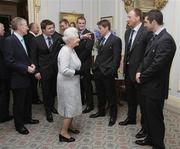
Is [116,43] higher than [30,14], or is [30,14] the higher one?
[30,14]

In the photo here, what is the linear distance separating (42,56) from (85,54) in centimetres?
70

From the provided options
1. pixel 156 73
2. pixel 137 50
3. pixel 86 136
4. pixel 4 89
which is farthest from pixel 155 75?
pixel 4 89

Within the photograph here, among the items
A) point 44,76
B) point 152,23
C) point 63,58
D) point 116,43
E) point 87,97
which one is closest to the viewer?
point 152,23

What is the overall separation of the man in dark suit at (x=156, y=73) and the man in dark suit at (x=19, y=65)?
1.55m

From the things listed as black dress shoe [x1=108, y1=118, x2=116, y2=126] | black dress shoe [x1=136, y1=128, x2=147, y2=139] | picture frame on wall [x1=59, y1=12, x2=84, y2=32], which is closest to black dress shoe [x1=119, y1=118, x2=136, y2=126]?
black dress shoe [x1=108, y1=118, x2=116, y2=126]

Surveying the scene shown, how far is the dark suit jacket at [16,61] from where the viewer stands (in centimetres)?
343

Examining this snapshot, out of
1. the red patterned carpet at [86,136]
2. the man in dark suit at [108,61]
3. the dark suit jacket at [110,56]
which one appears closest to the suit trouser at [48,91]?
the red patterned carpet at [86,136]

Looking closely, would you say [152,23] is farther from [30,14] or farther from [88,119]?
[30,14]

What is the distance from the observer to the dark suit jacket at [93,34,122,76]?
3.80 metres

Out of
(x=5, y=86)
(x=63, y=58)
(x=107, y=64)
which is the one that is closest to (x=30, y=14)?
(x=5, y=86)

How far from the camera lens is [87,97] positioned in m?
4.64

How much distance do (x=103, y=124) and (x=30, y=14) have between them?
318cm

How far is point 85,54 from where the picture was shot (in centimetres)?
431

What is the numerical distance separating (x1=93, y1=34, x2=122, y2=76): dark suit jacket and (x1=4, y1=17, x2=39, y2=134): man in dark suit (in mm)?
1025
